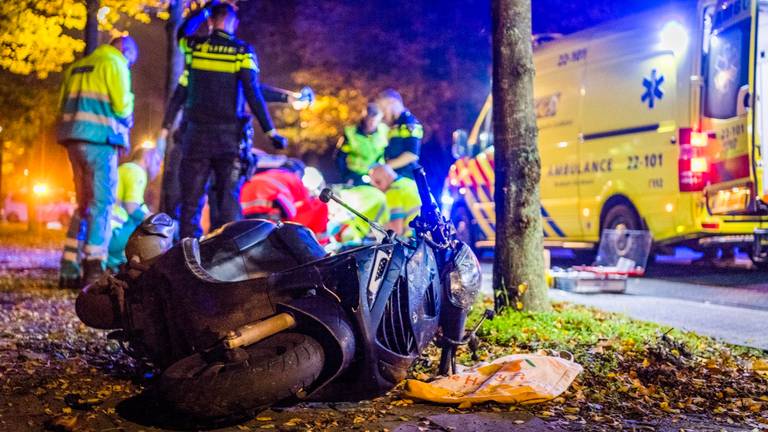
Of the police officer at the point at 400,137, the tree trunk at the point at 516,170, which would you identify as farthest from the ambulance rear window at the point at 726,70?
the tree trunk at the point at 516,170

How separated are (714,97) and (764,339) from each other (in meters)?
4.46

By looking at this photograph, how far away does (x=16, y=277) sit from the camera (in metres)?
8.66

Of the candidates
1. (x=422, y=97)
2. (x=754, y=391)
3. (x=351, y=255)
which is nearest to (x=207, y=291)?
(x=351, y=255)

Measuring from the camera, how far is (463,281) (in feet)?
12.9

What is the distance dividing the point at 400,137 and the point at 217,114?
7.53ft

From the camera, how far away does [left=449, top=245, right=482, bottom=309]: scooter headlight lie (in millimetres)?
3938

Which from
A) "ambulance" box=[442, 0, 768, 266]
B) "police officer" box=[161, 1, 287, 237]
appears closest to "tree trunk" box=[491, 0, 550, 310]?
"police officer" box=[161, 1, 287, 237]

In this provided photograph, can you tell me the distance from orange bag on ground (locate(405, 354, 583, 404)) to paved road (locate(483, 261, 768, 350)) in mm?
2005

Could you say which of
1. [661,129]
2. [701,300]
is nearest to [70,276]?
[701,300]

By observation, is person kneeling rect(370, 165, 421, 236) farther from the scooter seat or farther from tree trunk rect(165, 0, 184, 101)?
the scooter seat

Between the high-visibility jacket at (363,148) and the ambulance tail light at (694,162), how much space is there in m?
3.35

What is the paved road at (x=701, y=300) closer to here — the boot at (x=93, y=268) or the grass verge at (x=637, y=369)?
the grass verge at (x=637, y=369)

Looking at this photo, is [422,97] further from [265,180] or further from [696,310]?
[696,310]

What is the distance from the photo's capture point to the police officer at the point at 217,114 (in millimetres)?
6680
